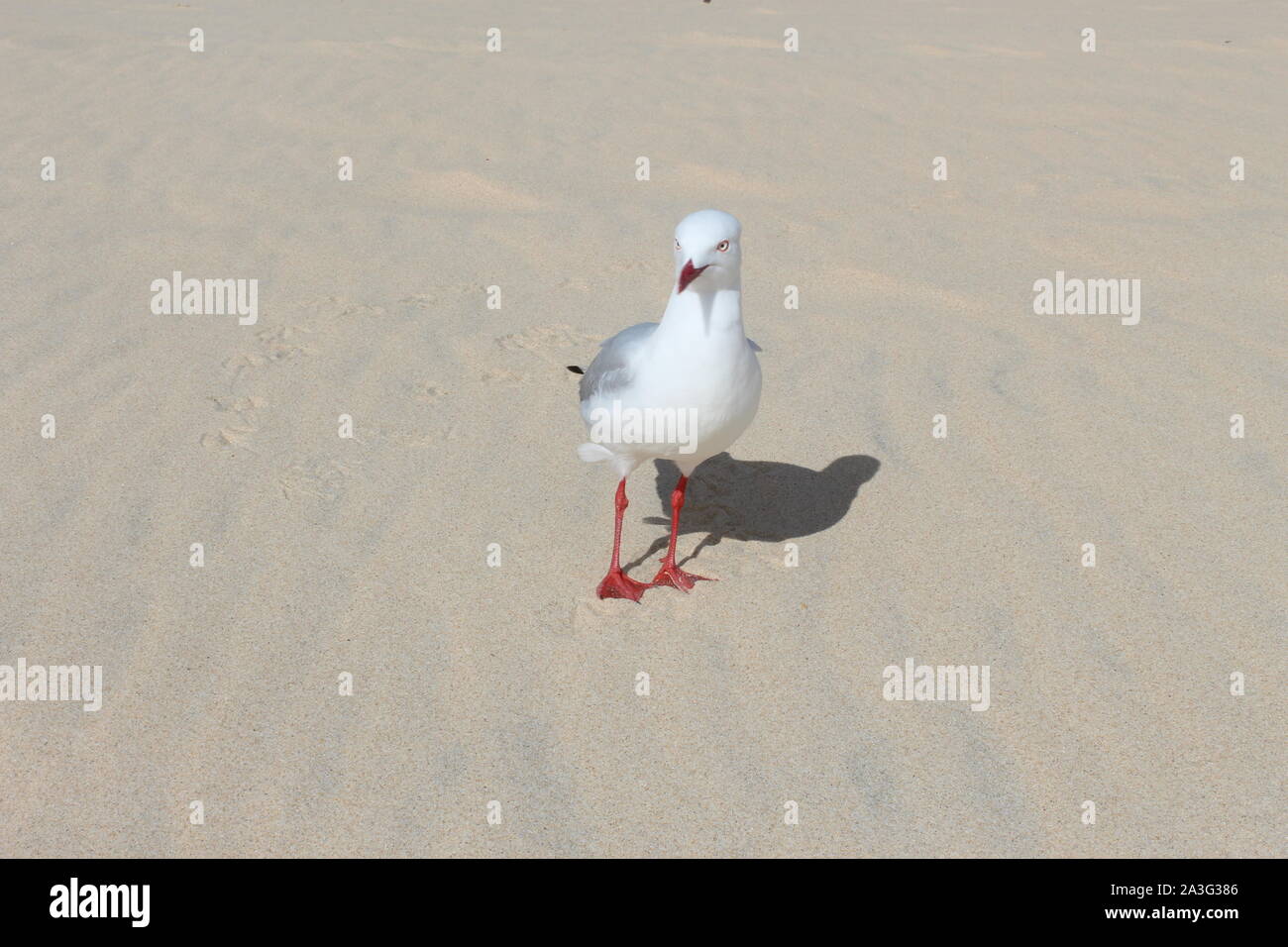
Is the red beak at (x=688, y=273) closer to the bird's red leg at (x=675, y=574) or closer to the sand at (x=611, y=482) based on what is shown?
the bird's red leg at (x=675, y=574)

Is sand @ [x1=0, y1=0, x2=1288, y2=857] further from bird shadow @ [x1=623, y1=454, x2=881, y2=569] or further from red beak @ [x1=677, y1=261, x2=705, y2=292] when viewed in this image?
red beak @ [x1=677, y1=261, x2=705, y2=292]

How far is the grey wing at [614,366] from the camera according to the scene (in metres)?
3.91

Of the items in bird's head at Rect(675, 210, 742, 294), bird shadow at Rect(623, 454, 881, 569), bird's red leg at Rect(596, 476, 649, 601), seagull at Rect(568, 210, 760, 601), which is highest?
bird's head at Rect(675, 210, 742, 294)

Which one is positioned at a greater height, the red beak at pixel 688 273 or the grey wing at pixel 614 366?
the red beak at pixel 688 273

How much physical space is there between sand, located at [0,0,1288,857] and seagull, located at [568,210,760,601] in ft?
1.74

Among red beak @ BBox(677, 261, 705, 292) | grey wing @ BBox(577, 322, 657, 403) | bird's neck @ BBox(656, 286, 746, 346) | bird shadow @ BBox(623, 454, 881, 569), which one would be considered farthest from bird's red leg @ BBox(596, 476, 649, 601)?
red beak @ BBox(677, 261, 705, 292)

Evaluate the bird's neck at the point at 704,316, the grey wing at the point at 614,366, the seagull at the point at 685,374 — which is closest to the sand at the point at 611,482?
the seagull at the point at 685,374

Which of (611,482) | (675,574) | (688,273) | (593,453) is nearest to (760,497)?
(611,482)

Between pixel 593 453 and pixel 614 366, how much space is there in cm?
36

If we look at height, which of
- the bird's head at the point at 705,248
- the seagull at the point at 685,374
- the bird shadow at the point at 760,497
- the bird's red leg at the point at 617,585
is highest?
the bird's head at the point at 705,248

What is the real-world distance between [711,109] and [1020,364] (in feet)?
14.9

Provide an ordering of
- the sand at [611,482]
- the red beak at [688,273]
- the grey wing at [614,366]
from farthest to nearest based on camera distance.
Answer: the grey wing at [614,366]
the red beak at [688,273]
the sand at [611,482]

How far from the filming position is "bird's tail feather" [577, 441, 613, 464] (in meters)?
4.12

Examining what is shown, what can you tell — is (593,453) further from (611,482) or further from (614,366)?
(611,482)
